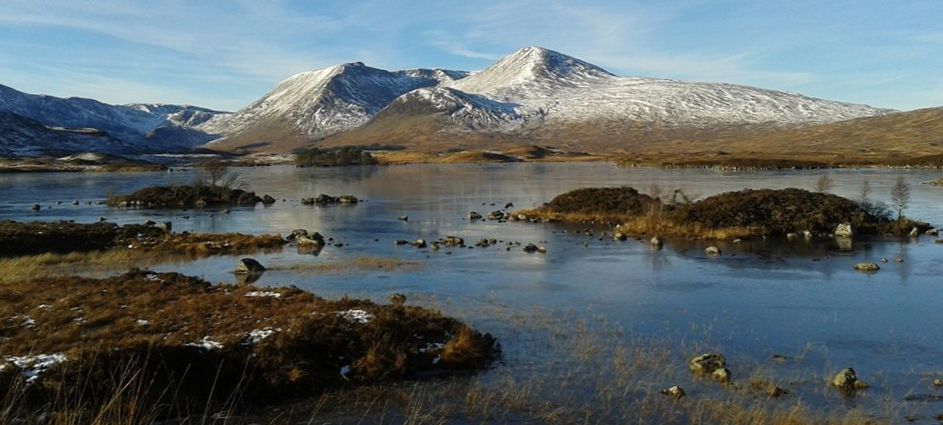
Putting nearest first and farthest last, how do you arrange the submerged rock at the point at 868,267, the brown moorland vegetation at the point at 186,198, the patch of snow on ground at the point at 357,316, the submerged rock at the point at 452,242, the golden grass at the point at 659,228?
the patch of snow on ground at the point at 357,316 < the submerged rock at the point at 868,267 < the submerged rock at the point at 452,242 < the golden grass at the point at 659,228 < the brown moorland vegetation at the point at 186,198

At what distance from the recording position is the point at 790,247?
41.1m

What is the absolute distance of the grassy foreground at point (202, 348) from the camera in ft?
50.3

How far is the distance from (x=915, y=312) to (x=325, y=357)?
1956 cm

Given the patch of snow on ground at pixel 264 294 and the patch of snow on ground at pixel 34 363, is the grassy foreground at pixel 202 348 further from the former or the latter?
the patch of snow on ground at pixel 264 294

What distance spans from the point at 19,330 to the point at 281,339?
23.3 ft

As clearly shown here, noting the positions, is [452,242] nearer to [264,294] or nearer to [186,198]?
[264,294]

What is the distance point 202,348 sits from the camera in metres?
17.6

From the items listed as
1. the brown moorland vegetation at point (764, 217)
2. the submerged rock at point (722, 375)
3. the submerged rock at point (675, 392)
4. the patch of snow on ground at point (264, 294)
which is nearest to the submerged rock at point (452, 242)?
the brown moorland vegetation at point (764, 217)

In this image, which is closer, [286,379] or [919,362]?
[286,379]

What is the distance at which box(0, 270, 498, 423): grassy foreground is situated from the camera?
15.3 m

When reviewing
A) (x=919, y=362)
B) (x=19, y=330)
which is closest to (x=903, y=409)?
(x=919, y=362)

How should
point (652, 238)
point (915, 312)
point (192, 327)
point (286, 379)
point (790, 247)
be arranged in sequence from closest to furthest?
point (286, 379)
point (192, 327)
point (915, 312)
point (790, 247)
point (652, 238)

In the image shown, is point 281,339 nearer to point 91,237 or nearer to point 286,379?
point 286,379

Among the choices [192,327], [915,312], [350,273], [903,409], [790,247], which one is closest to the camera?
[903,409]
